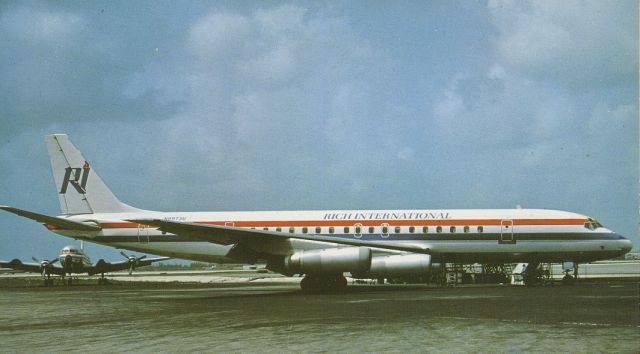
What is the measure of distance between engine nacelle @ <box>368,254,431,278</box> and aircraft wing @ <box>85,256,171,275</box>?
69.5 ft

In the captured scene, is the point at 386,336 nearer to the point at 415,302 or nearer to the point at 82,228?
the point at 415,302

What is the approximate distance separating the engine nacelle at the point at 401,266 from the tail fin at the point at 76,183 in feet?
41.5

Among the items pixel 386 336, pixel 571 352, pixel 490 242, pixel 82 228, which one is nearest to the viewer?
pixel 571 352

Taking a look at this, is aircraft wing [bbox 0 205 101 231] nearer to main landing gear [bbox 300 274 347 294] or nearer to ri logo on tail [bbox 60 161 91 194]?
ri logo on tail [bbox 60 161 91 194]

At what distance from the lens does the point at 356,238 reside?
2731 centimetres

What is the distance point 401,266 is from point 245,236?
20.0 feet

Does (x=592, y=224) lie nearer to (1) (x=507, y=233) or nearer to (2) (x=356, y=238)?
(1) (x=507, y=233)

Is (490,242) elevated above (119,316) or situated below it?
above

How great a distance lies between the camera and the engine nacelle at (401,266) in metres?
24.5

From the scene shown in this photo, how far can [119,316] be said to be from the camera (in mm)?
15516

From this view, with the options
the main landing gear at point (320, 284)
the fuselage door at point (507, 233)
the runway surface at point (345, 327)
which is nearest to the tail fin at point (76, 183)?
the main landing gear at point (320, 284)

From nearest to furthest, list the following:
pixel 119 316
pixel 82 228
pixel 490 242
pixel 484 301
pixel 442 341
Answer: pixel 442 341, pixel 119 316, pixel 484 301, pixel 490 242, pixel 82 228

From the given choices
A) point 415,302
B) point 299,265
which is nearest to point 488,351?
point 415,302

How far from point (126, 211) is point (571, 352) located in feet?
83.1
